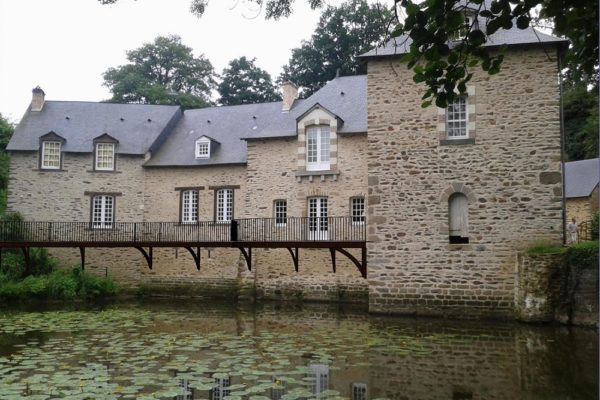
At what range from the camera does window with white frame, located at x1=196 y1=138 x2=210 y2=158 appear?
→ 21281 mm

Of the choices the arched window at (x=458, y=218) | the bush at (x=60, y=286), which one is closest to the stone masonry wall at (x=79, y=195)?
the bush at (x=60, y=286)

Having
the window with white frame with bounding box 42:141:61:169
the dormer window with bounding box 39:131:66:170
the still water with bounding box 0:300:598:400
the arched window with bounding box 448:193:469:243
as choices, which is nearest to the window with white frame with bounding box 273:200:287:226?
the still water with bounding box 0:300:598:400

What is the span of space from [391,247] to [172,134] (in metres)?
12.5

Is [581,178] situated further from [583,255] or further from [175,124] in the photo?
[175,124]

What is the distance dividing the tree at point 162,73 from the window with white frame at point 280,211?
18609mm

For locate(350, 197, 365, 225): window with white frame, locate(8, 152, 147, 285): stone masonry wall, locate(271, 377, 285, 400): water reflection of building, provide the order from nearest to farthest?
1. locate(271, 377, 285, 400): water reflection of building
2. locate(350, 197, 365, 225): window with white frame
3. locate(8, 152, 147, 285): stone masonry wall

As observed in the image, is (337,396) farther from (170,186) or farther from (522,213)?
(170,186)

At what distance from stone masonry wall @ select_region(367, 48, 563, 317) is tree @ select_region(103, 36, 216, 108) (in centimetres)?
2364

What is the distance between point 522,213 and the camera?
44.5 feet

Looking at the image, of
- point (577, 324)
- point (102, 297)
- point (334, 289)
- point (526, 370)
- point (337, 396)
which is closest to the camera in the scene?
point (337, 396)

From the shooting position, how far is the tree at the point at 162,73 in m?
36.9

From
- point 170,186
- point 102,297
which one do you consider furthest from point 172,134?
point 102,297

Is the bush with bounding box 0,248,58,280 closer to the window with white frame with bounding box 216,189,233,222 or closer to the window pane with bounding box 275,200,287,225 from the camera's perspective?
the window with white frame with bounding box 216,189,233,222

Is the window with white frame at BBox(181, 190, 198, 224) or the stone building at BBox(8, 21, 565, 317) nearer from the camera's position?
the stone building at BBox(8, 21, 565, 317)
